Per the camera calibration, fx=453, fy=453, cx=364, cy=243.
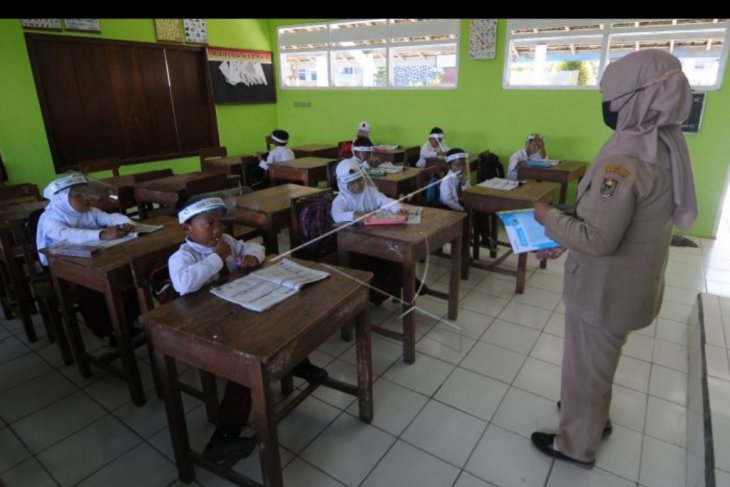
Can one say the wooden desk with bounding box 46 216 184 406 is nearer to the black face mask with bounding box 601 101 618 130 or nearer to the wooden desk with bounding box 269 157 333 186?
the black face mask with bounding box 601 101 618 130

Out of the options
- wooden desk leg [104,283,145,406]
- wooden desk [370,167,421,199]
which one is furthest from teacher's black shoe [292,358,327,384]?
wooden desk [370,167,421,199]

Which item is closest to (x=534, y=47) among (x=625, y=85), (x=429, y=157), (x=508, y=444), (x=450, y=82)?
(x=450, y=82)

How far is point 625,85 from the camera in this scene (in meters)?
1.36

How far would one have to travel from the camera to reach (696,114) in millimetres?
4422

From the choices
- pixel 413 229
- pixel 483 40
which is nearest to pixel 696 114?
pixel 483 40

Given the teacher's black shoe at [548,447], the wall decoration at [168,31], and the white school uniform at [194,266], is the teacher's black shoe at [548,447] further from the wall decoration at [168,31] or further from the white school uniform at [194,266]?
the wall decoration at [168,31]

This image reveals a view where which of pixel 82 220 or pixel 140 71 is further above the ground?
pixel 140 71

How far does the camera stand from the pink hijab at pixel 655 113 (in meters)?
1.31

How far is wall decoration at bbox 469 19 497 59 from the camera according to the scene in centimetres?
522

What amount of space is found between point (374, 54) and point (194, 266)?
17.4ft

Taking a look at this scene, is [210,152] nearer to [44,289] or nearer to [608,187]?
[44,289]

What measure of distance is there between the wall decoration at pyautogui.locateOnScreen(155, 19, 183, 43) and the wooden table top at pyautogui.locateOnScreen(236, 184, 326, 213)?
3.57m
